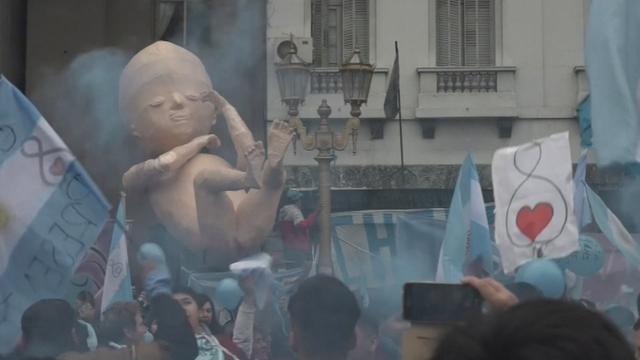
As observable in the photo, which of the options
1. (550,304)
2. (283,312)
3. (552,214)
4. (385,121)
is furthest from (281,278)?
(385,121)

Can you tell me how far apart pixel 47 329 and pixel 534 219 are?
3.04m

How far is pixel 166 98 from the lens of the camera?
28.4 ft

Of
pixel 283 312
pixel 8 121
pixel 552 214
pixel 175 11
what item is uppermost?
pixel 175 11

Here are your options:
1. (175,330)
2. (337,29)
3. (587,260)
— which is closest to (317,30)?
(337,29)

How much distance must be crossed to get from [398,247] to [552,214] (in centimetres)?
367

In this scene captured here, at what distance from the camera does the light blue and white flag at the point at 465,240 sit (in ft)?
24.3

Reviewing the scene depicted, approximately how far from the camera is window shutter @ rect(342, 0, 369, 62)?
1667 centimetres

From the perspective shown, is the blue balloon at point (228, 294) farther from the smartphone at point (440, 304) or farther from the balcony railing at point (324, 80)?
the balcony railing at point (324, 80)

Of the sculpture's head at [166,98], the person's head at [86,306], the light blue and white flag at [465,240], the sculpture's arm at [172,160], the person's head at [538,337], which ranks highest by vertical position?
the sculpture's head at [166,98]

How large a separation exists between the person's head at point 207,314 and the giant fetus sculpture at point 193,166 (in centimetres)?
123

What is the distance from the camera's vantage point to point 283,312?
778 centimetres

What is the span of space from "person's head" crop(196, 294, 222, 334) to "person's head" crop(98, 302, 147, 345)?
1.08 ft

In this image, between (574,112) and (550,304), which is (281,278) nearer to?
(550,304)

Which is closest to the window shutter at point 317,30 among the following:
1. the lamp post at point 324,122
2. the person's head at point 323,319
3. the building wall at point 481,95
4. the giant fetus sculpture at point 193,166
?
the building wall at point 481,95
